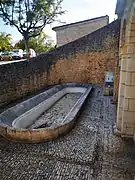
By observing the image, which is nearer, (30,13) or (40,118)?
(40,118)

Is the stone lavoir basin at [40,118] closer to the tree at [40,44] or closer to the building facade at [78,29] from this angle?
the building facade at [78,29]

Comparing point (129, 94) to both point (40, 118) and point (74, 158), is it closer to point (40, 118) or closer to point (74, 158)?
point (74, 158)

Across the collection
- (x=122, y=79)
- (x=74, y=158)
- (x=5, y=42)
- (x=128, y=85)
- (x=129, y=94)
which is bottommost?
(x=74, y=158)

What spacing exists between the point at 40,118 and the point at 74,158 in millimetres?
3258

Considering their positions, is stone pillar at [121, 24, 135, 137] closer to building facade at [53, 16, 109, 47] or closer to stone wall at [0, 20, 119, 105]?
stone wall at [0, 20, 119, 105]

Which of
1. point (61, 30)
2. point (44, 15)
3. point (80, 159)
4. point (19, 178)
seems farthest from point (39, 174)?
point (44, 15)

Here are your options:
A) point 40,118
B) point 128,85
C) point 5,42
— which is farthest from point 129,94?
point 5,42

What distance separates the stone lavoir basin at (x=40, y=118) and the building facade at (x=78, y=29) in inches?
310

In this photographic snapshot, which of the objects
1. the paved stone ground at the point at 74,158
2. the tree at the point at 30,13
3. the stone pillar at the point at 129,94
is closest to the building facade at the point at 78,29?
the tree at the point at 30,13

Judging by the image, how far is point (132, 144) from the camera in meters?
4.09

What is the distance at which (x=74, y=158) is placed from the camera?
11.6 feet

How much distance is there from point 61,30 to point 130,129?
14.3 m

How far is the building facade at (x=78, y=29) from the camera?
15.8 meters

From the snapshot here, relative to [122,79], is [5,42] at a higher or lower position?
higher
